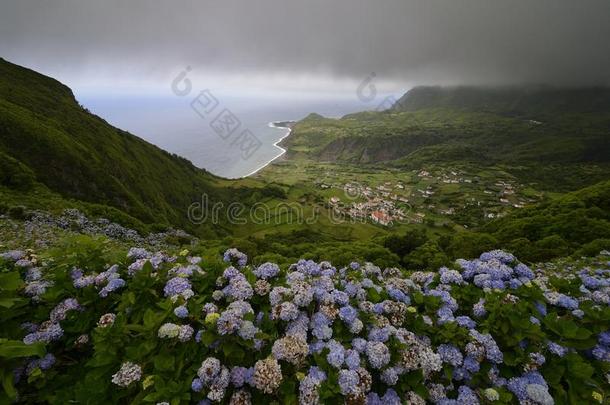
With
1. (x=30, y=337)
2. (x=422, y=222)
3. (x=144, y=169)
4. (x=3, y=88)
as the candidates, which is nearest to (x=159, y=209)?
(x=144, y=169)

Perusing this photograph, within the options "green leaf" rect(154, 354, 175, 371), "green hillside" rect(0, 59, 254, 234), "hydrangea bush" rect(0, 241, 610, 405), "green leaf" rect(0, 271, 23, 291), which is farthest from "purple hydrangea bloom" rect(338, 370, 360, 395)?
"green hillside" rect(0, 59, 254, 234)

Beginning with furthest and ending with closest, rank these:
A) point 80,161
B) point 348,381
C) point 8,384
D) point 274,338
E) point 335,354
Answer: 1. point 80,161
2. point 274,338
3. point 335,354
4. point 348,381
5. point 8,384

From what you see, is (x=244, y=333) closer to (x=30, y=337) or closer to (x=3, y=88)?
(x=30, y=337)

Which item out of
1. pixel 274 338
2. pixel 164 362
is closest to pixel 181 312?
pixel 164 362

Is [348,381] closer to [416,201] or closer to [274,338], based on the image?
[274,338]

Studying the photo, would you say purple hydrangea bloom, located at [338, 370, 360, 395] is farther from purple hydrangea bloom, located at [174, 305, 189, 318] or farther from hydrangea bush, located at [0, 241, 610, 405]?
purple hydrangea bloom, located at [174, 305, 189, 318]

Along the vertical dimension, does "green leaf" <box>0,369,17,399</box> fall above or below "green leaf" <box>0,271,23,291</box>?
below
